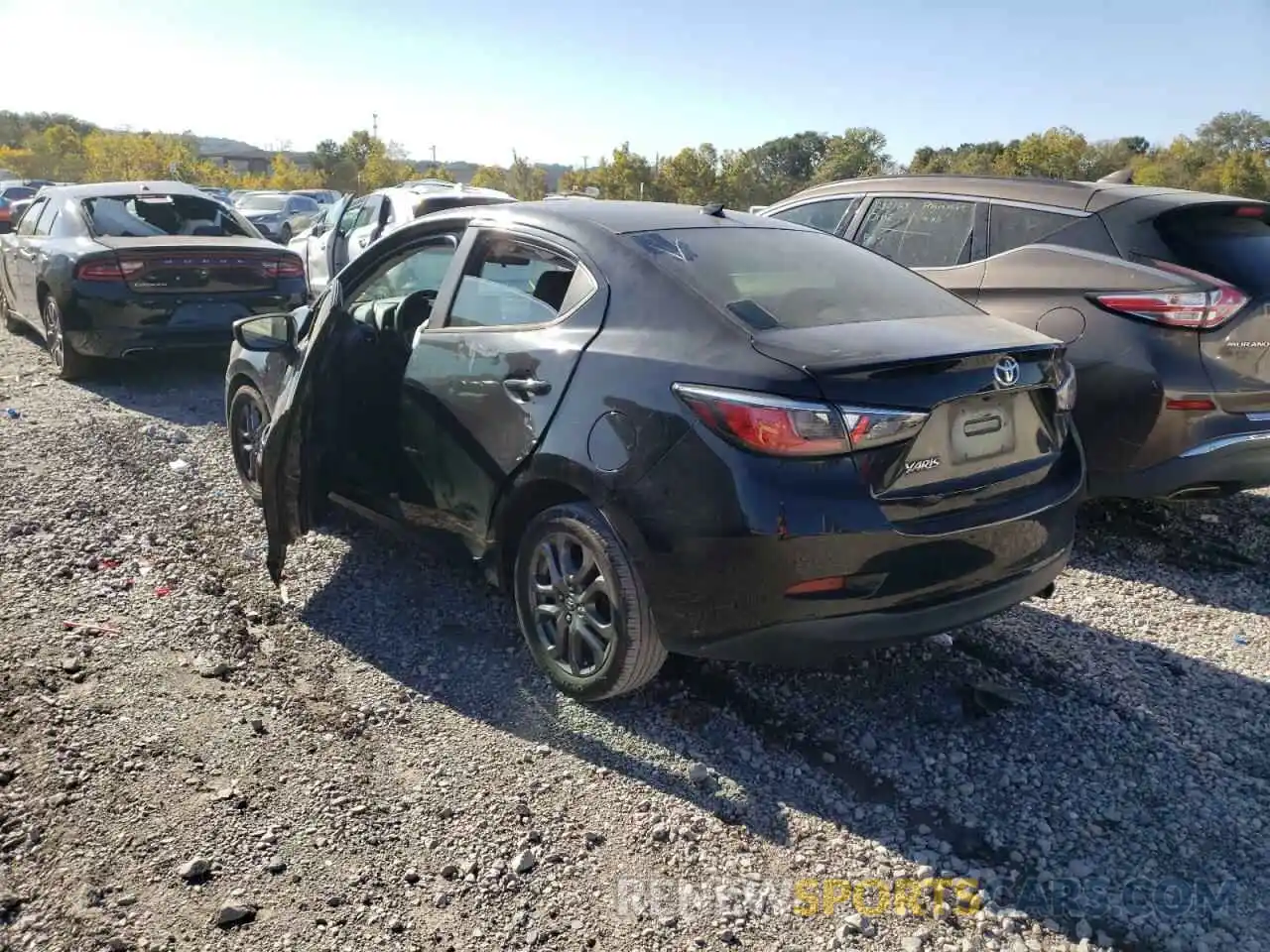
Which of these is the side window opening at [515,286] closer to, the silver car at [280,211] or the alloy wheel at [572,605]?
the alloy wheel at [572,605]

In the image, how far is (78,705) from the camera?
3328 mm

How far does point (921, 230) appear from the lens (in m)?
5.77

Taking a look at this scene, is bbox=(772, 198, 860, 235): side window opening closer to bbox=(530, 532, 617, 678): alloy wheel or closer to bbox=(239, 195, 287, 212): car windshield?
bbox=(530, 532, 617, 678): alloy wheel

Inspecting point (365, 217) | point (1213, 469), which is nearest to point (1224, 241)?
point (1213, 469)

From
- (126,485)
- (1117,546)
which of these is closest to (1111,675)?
(1117,546)

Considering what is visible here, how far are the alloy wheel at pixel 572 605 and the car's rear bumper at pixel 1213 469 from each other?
111 inches

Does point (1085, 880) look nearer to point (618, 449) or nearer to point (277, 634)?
point (618, 449)

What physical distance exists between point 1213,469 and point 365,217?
967 centimetres

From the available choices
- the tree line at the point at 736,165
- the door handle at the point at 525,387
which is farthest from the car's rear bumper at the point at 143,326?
the tree line at the point at 736,165

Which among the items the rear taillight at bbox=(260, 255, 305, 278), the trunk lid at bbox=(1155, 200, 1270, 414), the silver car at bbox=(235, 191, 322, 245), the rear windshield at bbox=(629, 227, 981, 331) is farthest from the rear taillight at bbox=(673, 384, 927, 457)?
the silver car at bbox=(235, 191, 322, 245)

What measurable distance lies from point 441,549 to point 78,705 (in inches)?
54.4

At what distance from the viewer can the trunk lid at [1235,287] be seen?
4.34 metres

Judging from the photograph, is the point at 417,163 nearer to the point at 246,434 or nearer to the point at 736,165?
the point at 736,165

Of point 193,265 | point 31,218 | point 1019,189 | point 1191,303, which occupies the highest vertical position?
point 1019,189
